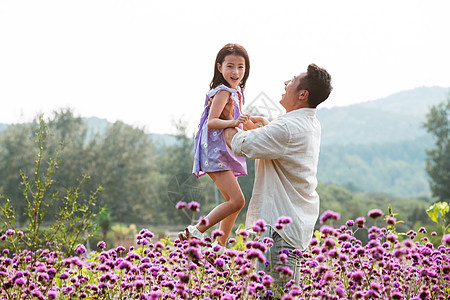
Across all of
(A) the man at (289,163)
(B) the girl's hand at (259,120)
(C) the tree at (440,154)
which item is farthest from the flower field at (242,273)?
(C) the tree at (440,154)

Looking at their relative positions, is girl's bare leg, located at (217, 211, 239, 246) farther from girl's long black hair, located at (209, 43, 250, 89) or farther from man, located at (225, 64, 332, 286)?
girl's long black hair, located at (209, 43, 250, 89)

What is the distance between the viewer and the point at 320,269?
2.79m

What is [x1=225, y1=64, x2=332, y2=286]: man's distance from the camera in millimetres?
3840

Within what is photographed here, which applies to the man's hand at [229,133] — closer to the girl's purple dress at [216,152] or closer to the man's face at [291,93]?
the girl's purple dress at [216,152]

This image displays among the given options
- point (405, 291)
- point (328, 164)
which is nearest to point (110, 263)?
point (405, 291)

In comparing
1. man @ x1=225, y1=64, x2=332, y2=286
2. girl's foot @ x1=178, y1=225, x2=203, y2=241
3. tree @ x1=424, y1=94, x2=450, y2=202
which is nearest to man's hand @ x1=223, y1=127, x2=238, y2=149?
man @ x1=225, y1=64, x2=332, y2=286

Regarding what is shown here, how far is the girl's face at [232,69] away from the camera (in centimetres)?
447

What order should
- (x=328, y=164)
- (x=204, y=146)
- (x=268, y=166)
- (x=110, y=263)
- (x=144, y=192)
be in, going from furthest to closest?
(x=328, y=164)
(x=144, y=192)
(x=204, y=146)
(x=268, y=166)
(x=110, y=263)

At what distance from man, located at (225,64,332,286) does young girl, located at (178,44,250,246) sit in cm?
17

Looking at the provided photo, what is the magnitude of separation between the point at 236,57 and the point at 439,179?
4749 cm

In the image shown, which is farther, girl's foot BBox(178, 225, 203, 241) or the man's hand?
the man's hand

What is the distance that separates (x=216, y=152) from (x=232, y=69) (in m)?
0.82

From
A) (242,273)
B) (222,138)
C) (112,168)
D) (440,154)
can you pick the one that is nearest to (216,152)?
(222,138)

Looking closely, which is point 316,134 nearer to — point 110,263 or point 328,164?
point 110,263
